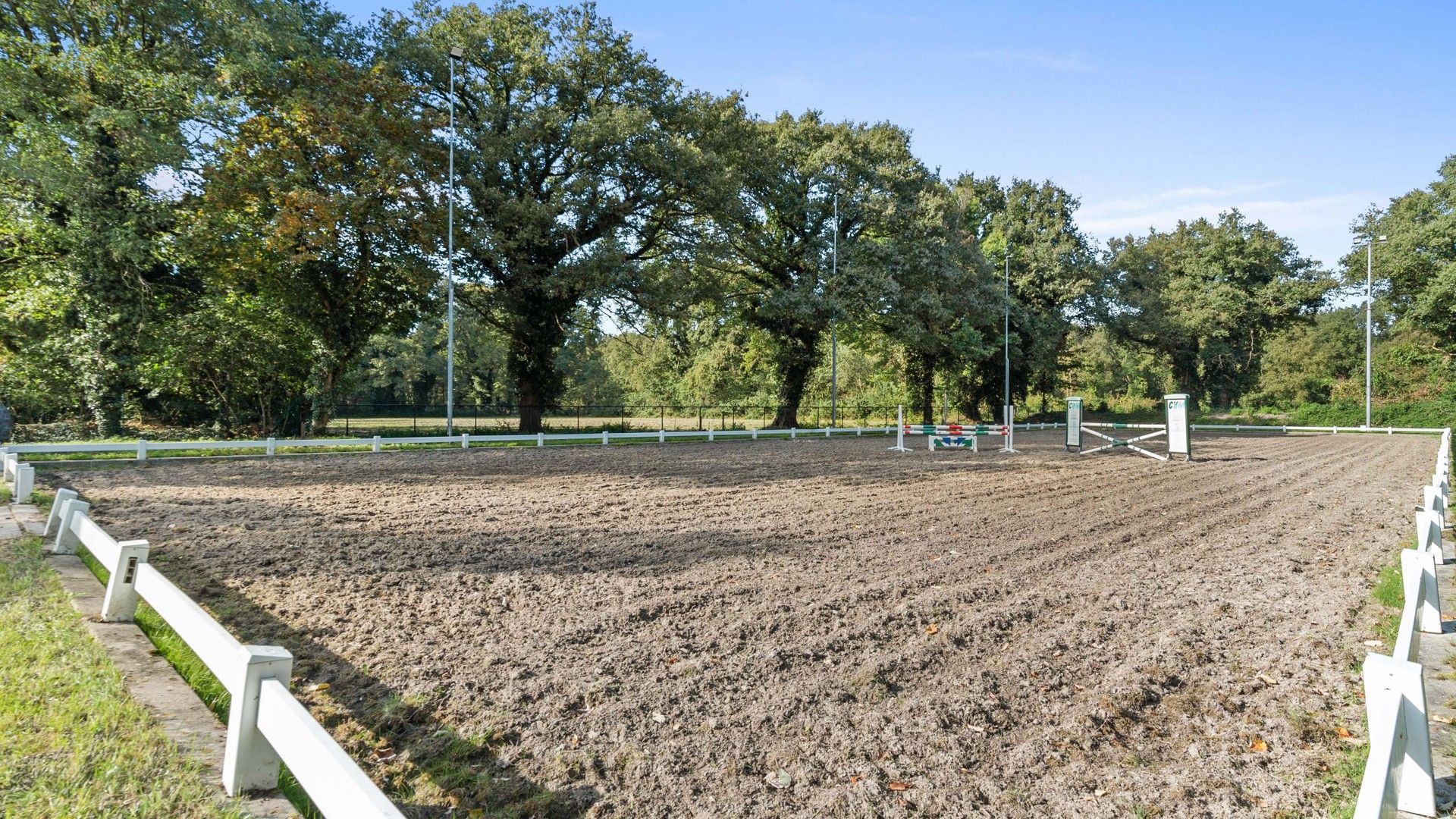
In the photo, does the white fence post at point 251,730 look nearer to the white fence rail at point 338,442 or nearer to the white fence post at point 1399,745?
→ the white fence post at point 1399,745

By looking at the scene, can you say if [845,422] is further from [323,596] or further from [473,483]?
[323,596]

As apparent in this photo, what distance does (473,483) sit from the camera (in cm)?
1320

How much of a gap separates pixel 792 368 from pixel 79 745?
32.7 metres

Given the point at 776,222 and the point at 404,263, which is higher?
the point at 776,222

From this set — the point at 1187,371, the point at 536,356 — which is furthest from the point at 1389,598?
the point at 1187,371

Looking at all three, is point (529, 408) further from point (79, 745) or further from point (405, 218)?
point (79, 745)

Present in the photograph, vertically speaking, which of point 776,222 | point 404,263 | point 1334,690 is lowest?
point 1334,690

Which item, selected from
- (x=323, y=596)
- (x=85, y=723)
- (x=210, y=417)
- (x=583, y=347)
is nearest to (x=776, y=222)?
(x=583, y=347)

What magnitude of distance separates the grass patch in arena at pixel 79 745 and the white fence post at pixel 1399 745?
3925 millimetres

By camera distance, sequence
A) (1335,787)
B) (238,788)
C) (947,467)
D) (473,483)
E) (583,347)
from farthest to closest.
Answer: (583,347) → (947,467) → (473,483) → (1335,787) → (238,788)

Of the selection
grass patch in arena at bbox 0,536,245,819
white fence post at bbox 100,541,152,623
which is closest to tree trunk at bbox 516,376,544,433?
white fence post at bbox 100,541,152,623

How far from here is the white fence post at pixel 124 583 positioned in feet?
16.0

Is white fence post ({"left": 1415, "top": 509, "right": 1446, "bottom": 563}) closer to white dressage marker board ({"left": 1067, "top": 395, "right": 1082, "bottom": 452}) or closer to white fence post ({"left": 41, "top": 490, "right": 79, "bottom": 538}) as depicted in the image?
white fence post ({"left": 41, "top": 490, "right": 79, "bottom": 538})

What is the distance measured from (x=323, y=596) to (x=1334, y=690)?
6.82 metres
